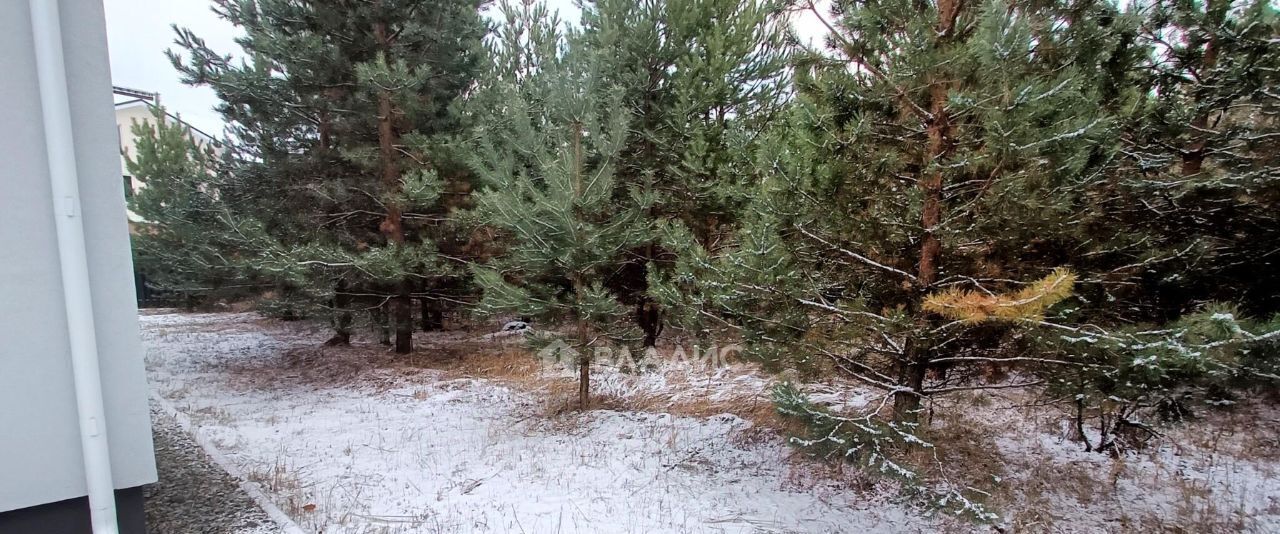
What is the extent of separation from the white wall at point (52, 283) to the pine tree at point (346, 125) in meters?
4.26

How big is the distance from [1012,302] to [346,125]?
27.4 ft

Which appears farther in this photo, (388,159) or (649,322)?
(649,322)

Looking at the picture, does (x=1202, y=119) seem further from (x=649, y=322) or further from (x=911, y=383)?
(x=649, y=322)

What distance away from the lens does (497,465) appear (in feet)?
14.6

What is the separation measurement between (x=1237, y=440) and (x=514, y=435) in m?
7.06

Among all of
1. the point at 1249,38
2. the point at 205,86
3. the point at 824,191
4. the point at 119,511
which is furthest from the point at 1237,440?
the point at 205,86

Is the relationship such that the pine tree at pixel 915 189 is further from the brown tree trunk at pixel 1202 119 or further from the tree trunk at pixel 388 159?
the tree trunk at pixel 388 159

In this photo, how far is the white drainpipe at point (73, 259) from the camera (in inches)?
86.1

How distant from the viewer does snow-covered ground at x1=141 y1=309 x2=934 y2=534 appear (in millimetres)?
3541

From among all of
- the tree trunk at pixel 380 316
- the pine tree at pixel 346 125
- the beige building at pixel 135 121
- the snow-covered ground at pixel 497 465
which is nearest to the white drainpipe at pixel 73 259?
the snow-covered ground at pixel 497 465

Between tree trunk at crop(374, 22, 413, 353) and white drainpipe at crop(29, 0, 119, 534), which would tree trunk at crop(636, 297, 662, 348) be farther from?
white drainpipe at crop(29, 0, 119, 534)

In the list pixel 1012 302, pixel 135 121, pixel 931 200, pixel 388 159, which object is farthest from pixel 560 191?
pixel 135 121

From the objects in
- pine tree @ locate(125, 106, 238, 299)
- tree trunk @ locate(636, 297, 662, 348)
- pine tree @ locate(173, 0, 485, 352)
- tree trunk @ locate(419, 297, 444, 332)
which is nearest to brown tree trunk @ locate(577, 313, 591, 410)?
Result: tree trunk @ locate(636, 297, 662, 348)

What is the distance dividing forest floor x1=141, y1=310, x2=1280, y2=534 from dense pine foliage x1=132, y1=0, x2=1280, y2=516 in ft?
2.02
